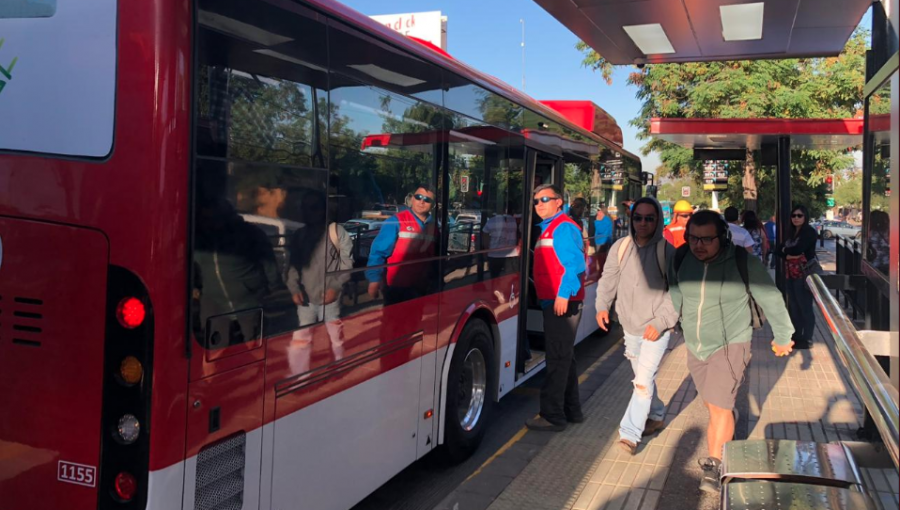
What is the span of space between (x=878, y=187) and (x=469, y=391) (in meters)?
3.45

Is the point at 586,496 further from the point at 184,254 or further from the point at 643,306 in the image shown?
the point at 184,254

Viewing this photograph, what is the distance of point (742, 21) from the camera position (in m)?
5.32

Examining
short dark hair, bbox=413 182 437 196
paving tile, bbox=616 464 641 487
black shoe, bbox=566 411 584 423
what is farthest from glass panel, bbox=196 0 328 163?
black shoe, bbox=566 411 584 423

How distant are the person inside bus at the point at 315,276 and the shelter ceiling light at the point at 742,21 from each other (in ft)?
10.1

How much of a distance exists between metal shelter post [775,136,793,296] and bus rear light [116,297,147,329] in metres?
9.17

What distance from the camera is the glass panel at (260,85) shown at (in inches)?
117

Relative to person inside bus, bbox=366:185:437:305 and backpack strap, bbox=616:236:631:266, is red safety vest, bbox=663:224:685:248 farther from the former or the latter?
person inside bus, bbox=366:185:437:305

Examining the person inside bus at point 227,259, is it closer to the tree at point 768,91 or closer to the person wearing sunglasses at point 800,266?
the person wearing sunglasses at point 800,266

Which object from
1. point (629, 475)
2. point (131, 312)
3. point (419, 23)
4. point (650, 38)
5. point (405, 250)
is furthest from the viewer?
point (419, 23)

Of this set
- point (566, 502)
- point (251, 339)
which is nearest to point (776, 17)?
point (566, 502)

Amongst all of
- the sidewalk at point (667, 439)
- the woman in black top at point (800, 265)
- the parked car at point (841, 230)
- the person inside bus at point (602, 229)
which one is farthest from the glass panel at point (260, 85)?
the woman in black top at point (800, 265)

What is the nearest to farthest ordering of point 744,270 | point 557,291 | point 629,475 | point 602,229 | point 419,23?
1. point 744,270
2. point 629,475
3. point 557,291
4. point 602,229
5. point 419,23

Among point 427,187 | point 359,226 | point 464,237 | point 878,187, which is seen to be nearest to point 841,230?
point 464,237

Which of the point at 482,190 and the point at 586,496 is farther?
the point at 482,190
